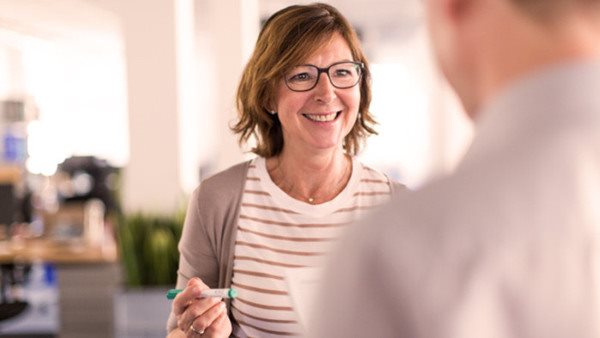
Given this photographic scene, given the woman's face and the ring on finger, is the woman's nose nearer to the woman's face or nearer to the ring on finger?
the woman's face

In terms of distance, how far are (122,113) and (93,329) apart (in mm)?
10690

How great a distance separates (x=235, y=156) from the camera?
4.99 meters

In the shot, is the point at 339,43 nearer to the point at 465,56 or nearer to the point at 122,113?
the point at 465,56

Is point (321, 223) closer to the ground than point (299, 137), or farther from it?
closer to the ground

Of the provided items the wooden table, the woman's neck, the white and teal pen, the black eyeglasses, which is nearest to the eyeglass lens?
the black eyeglasses

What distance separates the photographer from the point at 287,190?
1418 mm

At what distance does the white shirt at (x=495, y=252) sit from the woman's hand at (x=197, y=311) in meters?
0.83

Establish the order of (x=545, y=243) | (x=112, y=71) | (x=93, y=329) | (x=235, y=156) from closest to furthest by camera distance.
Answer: (x=545, y=243), (x=93, y=329), (x=235, y=156), (x=112, y=71)

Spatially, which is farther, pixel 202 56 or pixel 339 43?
pixel 202 56

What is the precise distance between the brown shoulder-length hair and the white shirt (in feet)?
3.22

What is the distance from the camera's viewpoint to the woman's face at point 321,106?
4.46 feet

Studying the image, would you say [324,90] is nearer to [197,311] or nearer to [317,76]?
[317,76]

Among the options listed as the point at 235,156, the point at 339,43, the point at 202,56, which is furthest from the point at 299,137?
the point at 202,56

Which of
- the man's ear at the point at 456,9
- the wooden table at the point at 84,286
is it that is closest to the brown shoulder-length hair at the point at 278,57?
the man's ear at the point at 456,9
